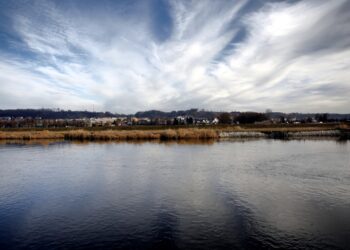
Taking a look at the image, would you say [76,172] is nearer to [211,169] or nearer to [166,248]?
[211,169]

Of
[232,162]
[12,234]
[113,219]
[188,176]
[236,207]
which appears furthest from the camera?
[232,162]

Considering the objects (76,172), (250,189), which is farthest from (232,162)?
(76,172)

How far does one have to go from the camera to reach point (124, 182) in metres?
21.1

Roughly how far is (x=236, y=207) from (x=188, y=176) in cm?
782

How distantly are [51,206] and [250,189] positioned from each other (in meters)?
11.1

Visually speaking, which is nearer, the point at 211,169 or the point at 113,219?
the point at 113,219

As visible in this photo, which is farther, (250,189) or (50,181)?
(50,181)

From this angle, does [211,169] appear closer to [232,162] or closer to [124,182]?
[232,162]

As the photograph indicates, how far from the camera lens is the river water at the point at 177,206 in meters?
11.6

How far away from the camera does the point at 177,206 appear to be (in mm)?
15656

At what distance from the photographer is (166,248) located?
10891 mm

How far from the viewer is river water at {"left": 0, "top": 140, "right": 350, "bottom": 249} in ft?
38.1

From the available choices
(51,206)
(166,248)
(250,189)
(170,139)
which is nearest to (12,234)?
(51,206)

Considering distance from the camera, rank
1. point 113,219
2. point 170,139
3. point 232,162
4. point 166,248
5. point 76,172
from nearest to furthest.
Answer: point 166,248 → point 113,219 → point 76,172 → point 232,162 → point 170,139
